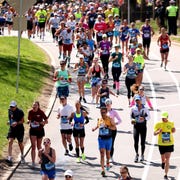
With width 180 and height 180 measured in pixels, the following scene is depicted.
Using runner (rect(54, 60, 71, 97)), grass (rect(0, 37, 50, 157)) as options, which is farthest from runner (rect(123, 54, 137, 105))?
grass (rect(0, 37, 50, 157))

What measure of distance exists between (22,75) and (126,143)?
11.7 m

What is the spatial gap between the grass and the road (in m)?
1.29

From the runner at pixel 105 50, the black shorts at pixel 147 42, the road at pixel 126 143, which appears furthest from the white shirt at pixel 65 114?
the black shorts at pixel 147 42

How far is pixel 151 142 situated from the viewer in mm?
24234

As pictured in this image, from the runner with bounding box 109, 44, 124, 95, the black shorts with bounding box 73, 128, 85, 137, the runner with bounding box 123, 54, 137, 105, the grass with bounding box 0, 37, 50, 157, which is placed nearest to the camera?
the black shorts with bounding box 73, 128, 85, 137

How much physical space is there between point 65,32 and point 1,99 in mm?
7377

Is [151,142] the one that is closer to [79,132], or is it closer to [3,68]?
[79,132]

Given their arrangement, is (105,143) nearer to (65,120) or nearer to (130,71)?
(65,120)

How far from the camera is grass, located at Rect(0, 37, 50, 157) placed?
1151 inches

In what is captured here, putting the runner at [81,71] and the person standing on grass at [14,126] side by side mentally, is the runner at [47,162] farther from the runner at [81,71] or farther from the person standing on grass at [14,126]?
the runner at [81,71]

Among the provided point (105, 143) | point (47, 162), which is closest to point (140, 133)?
point (105, 143)

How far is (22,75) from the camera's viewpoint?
35.1 m

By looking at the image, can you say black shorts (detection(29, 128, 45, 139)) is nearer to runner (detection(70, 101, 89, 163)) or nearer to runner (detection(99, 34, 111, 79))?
runner (detection(70, 101, 89, 163))

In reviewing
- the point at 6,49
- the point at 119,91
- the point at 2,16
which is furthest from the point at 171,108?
the point at 2,16
